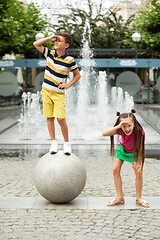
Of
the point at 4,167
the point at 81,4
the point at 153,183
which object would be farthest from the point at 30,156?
the point at 81,4

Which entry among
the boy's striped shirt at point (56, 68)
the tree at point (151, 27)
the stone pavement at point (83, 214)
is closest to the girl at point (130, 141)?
the stone pavement at point (83, 214)

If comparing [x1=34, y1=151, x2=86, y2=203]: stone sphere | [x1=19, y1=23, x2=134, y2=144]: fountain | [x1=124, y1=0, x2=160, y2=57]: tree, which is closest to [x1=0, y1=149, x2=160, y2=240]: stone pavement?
[x1=34, y1=151, x2=86, y2=203]: stone sphere

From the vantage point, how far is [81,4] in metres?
46.4

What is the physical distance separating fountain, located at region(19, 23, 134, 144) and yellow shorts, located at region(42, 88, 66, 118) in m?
7.06

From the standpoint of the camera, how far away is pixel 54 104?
6.55 m

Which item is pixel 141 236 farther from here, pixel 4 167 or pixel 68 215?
pixel 4 167

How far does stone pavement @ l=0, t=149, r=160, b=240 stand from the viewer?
5.16 meters

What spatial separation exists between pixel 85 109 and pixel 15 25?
6774 millimetres

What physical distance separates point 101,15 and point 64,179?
140ft

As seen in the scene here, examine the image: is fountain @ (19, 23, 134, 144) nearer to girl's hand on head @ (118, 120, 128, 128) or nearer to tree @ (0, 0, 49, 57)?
tree @ (0, 0, 49, 57)

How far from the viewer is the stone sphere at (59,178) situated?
6.13 meters

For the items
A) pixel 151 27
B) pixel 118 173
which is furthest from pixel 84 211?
pixel 151 27

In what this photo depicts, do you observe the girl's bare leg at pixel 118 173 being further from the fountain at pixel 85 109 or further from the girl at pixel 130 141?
the fountain at pixel 85 109

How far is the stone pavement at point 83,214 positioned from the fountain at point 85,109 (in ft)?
19.7
